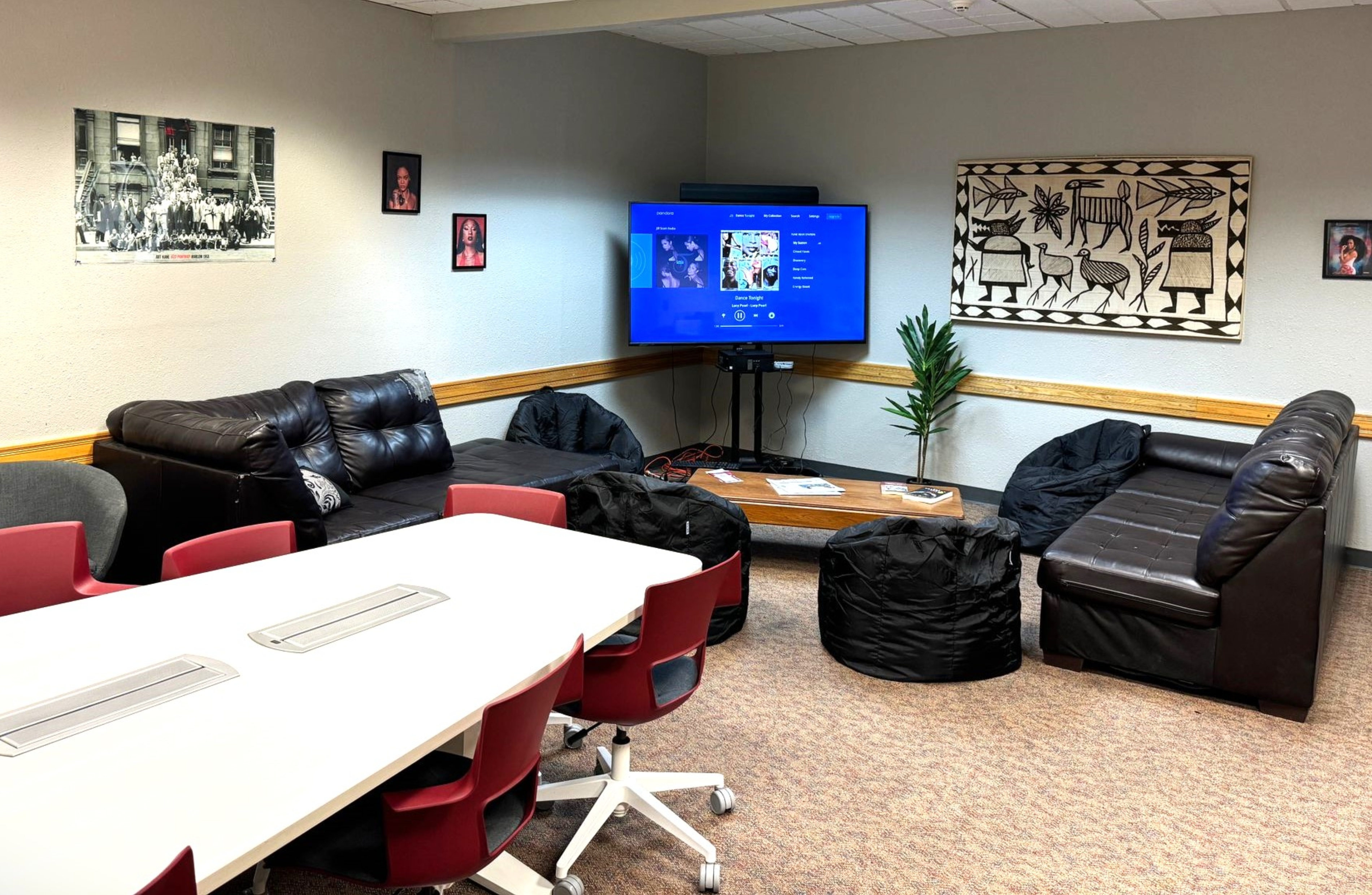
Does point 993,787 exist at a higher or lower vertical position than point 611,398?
lower

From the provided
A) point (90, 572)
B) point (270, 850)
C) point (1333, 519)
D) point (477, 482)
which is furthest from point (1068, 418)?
point (270, 850)

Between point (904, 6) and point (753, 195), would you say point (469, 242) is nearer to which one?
point (753, 195)

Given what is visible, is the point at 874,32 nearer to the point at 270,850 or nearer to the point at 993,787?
the point at 993,787

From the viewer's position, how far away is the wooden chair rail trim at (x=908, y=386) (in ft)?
20.6

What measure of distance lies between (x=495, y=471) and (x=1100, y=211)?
12.2ft

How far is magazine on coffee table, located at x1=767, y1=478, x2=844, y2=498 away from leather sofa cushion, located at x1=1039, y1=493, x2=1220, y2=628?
124cm

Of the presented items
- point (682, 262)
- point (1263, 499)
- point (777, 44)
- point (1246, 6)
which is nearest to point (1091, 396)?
point (1246, 6)

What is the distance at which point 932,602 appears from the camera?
14.1 ft

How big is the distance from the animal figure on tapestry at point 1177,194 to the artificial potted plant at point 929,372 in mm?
1324

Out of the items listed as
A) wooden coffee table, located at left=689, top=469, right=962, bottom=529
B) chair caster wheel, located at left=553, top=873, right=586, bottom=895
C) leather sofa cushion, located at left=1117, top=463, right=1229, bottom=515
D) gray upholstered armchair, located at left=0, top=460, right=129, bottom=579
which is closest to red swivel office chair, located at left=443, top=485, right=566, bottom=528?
gray upholstered armchair, located at left=0, top=460, right=129, bottom=579

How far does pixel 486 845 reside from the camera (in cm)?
221

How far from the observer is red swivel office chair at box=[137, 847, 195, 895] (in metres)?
1.51

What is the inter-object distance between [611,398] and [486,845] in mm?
5398

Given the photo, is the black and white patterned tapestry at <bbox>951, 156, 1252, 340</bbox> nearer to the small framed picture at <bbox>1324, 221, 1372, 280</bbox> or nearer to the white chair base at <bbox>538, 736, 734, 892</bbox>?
the small framed picture at <bbox>1324, 221, 1372, 280</bbox>
